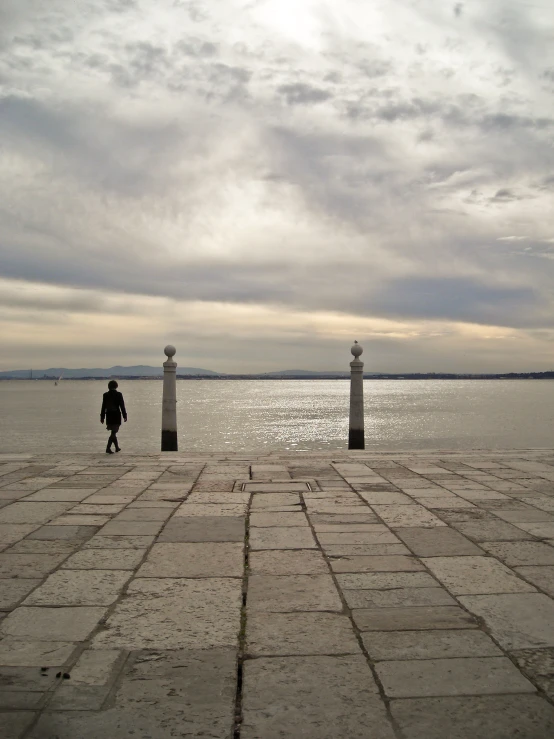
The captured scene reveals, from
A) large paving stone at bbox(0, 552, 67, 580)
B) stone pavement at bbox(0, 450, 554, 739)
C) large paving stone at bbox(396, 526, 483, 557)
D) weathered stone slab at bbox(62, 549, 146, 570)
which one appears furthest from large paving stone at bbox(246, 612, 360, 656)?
large paving stone at bbox(0, 552, 67, 580)

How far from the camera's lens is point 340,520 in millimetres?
4992

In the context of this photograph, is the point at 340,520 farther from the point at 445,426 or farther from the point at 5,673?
the point at 445,426

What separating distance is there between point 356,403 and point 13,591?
30.8 ft

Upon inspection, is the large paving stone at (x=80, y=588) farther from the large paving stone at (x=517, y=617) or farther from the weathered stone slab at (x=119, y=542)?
the large paving stone at (x=517, y=617)

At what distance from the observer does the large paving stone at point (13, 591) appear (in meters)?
3.12

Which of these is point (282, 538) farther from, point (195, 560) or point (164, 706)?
point (164, 706)

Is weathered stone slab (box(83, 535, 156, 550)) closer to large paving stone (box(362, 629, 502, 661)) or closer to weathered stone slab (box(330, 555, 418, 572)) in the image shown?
weathered stone slab (box(330, 555, 418, 572))

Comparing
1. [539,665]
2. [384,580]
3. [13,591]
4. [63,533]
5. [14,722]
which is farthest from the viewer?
[63,533]

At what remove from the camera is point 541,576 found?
11.7ft

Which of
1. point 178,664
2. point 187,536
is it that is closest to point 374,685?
point 178,664

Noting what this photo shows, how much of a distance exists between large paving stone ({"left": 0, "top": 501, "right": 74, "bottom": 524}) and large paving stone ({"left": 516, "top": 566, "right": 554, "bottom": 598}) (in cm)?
359

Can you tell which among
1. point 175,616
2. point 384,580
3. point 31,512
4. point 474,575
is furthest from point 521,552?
point 31,512

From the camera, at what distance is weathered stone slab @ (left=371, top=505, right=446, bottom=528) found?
15.9 feet

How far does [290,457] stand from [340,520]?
Result: 4.30m
